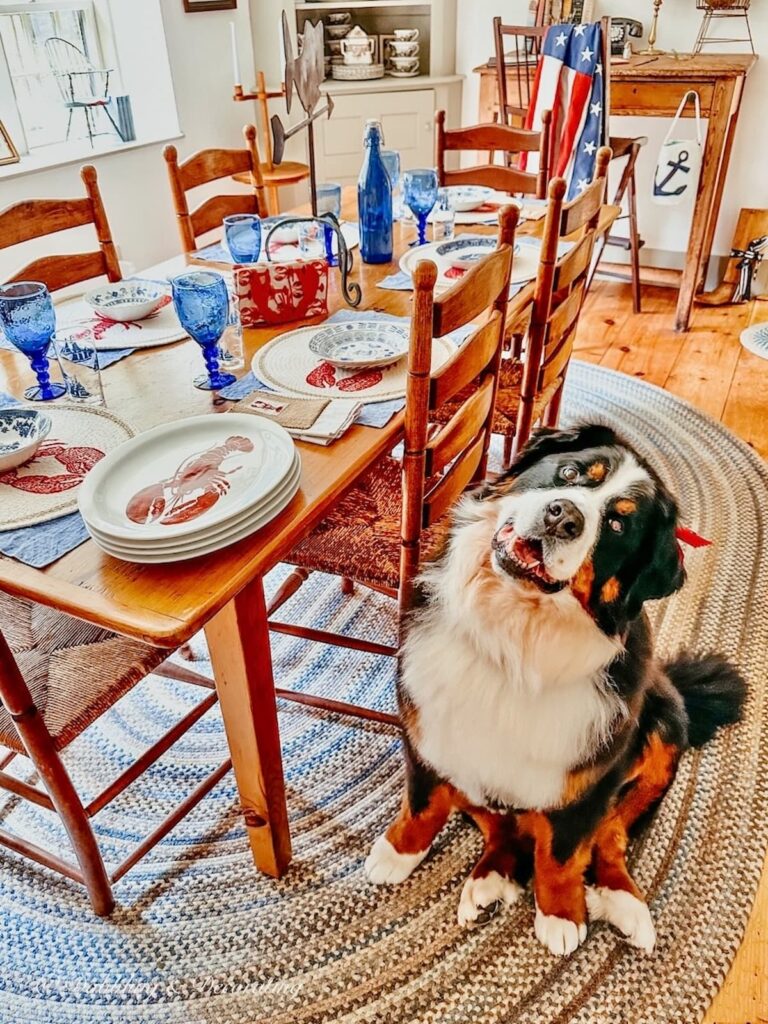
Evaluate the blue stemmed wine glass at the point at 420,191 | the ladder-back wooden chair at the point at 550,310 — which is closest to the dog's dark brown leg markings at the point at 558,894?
the ladder-back wooden chair at the point at 550,310

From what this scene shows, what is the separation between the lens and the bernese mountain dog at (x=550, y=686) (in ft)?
3.03

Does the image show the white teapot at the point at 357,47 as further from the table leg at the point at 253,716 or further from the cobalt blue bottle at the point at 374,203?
the table leg at the point at 253,716

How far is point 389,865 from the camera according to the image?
133 cm

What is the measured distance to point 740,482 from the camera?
2338 mm

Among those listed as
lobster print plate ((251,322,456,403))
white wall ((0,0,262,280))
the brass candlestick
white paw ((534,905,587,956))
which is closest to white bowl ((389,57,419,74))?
white wall ((0,0,262,280))

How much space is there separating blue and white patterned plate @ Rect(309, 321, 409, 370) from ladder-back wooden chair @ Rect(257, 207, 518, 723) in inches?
6.0

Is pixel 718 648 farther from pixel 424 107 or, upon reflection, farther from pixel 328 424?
pixel 424 107

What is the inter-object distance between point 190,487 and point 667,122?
3.47 metres

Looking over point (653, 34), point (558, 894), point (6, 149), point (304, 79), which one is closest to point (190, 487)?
point (558, 894)

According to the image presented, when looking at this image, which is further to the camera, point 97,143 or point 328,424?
point 97,143

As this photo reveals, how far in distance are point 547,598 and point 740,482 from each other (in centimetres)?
168

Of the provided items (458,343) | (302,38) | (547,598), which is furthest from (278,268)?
(547,598)

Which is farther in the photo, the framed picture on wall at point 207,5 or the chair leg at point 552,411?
the framed picture on wall at point 207,5

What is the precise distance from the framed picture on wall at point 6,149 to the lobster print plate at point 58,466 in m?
1.92
